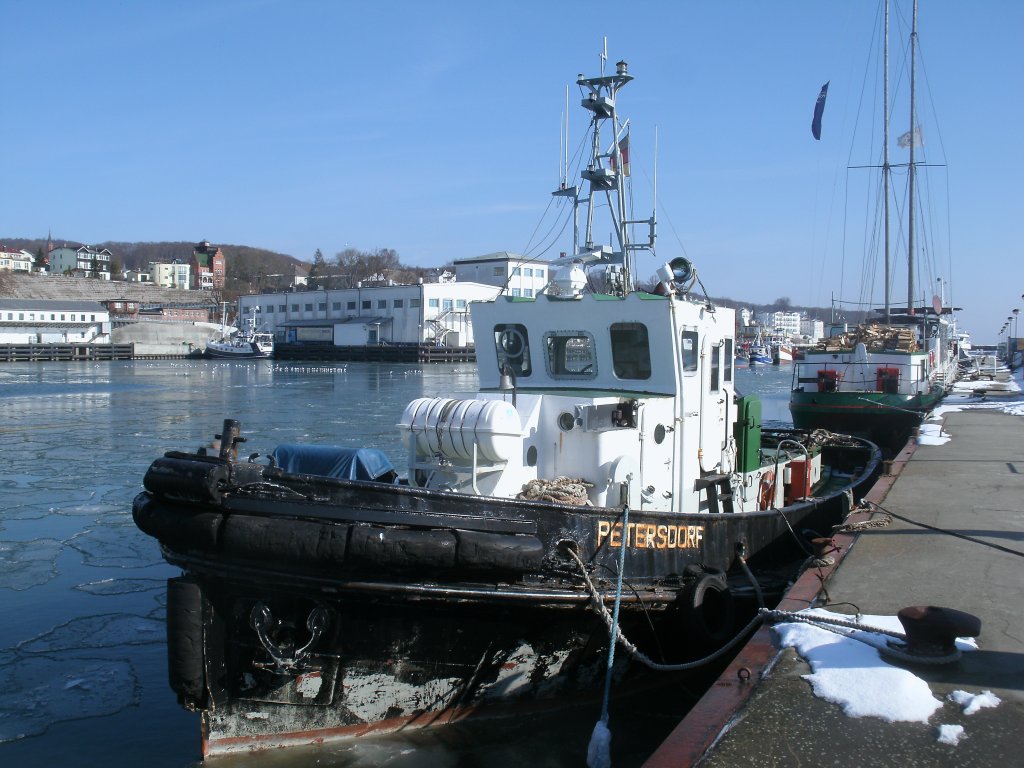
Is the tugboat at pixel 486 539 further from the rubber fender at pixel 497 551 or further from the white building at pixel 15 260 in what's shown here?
the white building at pixel 15 260

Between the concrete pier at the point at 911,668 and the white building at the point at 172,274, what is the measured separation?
14862cm

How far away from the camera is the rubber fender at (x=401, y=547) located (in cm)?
554

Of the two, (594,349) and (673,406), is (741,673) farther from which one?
(594,349)

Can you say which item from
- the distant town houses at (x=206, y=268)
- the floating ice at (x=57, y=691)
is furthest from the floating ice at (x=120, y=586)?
the distant town houses at (x=206, y=268)

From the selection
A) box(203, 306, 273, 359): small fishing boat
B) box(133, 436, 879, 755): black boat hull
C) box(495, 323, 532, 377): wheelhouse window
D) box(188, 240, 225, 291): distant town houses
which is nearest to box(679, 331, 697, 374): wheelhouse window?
box(495, 323, 532, 377): wheelhouse window

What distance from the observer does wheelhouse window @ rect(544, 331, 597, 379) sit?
847cm

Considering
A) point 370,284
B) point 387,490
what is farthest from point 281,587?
point 370,284

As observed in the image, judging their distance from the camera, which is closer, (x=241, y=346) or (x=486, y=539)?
(x=486, y=539)

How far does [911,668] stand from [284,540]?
390 centimetres

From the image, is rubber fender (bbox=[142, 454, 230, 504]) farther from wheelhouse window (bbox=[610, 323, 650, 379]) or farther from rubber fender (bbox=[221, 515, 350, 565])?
wheelhouse window (bbox=[610, 323, 650, 379])

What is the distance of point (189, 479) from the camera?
555 centimetres

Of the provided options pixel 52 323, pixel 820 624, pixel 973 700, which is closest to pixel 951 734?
pixel 973 700

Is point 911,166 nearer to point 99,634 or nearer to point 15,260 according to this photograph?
point 99,634

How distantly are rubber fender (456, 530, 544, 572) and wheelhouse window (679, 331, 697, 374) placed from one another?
2.96 meters
